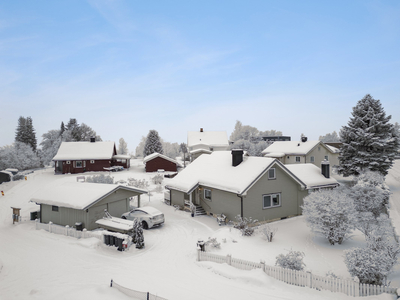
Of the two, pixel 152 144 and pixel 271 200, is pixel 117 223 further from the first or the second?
pixel 152 144

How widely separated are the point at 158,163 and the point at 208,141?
74.2 ft

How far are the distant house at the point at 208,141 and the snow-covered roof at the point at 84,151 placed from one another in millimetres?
22850

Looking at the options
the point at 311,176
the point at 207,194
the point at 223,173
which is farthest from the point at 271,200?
the point at 311,176

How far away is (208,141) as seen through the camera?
68.7 meters

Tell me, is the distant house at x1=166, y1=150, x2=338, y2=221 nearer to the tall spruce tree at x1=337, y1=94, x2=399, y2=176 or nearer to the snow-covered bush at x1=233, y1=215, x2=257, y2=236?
the snow-covered bush at x1=233, y1=215, x2=257, y2=236

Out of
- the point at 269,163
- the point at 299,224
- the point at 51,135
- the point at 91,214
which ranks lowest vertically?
the point at 299,224

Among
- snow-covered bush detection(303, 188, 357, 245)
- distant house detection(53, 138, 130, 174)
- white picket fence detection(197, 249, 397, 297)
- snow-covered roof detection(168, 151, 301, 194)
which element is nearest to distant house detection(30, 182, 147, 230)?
snow-covered roof detection(168, 151, 301, 194)

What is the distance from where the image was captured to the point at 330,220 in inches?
572

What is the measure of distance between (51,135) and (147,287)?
255ft

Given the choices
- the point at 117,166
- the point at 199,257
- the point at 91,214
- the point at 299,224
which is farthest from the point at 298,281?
the point at 117,166

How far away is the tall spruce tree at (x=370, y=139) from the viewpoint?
31.0 metres

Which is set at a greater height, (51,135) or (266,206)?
(51,135)

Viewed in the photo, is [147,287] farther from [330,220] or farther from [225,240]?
[330,220]

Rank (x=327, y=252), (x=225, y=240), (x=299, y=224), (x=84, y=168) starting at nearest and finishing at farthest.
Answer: (x=327, y=252)
(x=225, y=240)
(x=299, y=224)
(x=84, y=168)
